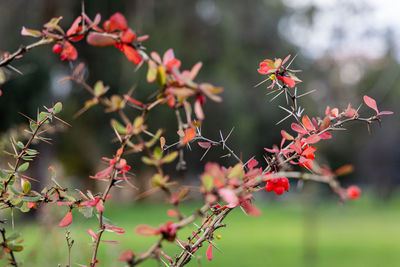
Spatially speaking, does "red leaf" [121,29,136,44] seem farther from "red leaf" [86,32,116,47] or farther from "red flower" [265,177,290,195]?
"red flower" [265,177,290,195]

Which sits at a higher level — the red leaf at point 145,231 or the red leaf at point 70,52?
the red leaf at point 70,52

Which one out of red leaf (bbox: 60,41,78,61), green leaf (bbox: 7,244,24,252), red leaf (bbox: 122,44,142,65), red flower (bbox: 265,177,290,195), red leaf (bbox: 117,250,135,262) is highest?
red leaf (bbox: 60,41,78,61)

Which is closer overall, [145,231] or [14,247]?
[145,231]

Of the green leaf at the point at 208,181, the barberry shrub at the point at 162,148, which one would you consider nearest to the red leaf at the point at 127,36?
the barberry shrub at the point at 162,148

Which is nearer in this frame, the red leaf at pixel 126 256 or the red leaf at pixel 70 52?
the red leaf at pixel 126 256

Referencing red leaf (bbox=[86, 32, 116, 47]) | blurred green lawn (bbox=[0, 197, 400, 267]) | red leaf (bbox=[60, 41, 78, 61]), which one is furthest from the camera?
blurred green lawn (bbox=[0, 197, 400, 267])

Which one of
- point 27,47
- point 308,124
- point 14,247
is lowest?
point 14,247

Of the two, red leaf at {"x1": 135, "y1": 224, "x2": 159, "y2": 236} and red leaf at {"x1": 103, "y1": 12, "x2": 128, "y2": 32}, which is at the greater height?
red leaf at {"x1": 103, "y1": 12, "x2": 128, "y2": 32}

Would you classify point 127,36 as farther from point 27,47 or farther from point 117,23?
point 27,47

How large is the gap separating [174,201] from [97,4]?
8.98 meters

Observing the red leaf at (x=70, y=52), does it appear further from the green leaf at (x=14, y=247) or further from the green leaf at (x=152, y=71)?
the green leaf at (x=14, y=247)

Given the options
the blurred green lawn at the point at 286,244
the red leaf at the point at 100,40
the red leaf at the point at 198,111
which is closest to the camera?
the red leaf at the point at 198,111

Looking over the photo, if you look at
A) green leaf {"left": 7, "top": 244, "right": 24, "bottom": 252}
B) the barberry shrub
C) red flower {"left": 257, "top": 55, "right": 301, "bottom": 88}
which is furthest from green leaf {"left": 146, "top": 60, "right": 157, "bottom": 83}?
green leaf {"left": 7, "top": 244, "right": 24, "bottom": 252}

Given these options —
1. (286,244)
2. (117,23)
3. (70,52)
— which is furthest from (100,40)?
(286,244)
